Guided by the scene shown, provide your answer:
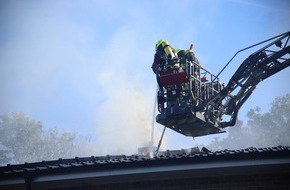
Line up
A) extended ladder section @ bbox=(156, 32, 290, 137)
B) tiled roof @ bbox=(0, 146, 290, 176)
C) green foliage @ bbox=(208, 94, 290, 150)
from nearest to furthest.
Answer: tiled roof @ bbox=(0, 146, 290, 176) < extended ladder section @ bbox=(156, 32, 290, 137) < green foliage @ bbox=(208, 94, 290, 150)

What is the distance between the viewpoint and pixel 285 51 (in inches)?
390

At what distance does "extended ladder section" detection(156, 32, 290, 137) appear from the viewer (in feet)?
32.0

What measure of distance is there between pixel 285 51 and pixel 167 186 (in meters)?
6.55

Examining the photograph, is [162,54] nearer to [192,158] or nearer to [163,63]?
[163,63]

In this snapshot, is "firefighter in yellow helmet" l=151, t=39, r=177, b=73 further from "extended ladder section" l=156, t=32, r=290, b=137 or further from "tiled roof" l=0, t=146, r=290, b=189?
"tiled roof" l=0, t=146, r=290, b=189

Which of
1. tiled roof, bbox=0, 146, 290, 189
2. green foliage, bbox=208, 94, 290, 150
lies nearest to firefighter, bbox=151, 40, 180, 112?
tiled roof, bbox=0, 146, 290, 189

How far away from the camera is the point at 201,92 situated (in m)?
10.5

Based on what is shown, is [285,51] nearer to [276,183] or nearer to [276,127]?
[276,183]

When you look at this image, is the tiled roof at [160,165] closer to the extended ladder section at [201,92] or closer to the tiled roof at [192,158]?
the tiled roof at [192,158]

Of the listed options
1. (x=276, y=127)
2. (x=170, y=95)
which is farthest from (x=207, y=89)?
(x=276, y=127)

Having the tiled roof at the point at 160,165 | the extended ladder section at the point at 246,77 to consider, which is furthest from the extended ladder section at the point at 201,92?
the tiled roof at the point at 160,165

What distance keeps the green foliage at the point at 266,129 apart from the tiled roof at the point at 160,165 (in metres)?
34.1

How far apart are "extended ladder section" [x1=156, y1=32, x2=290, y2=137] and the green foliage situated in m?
28.7

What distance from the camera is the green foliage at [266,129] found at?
38.8m
